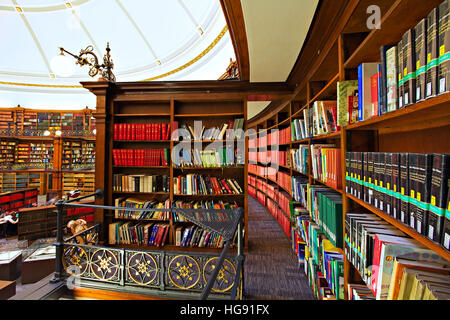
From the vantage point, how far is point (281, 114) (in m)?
4.09

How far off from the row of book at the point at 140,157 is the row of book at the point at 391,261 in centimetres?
246

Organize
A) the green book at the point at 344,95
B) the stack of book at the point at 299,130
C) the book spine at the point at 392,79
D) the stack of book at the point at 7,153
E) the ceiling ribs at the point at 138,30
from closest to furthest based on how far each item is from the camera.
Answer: the book spine at the point at 392,79 → the green book at the point at 344,95 → the stack of book at the point at 299,130 → the ceiling ribs at the point at 138,30 → the stack of book at the point at 7,153

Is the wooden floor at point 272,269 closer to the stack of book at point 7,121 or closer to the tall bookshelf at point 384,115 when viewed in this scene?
the tall bookshelf at point 384,115

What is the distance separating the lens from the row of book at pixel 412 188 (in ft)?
1.90

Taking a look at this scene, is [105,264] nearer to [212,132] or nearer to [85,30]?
[212,132]

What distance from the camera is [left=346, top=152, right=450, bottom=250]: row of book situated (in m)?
0.58

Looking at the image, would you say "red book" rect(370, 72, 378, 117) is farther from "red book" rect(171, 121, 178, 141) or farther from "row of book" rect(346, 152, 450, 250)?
"red book" rect(171, 121, 178, 141)

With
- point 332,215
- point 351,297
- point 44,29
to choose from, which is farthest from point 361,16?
point 44,29

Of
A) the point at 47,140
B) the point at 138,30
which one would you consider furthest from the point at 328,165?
the point at 47,140

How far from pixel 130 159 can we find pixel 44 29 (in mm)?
8135

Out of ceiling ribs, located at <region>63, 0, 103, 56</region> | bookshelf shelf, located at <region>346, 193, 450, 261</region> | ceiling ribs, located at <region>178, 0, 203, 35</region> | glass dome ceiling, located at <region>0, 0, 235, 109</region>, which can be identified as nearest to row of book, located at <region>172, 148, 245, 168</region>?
bookshelf shelf, located at <region>346, 193, 450, 261</region>

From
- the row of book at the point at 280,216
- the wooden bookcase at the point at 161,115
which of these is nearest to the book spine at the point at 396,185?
the wooden bookcase at the point at 161,115

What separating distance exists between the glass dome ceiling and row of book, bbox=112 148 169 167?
4.07 metres
